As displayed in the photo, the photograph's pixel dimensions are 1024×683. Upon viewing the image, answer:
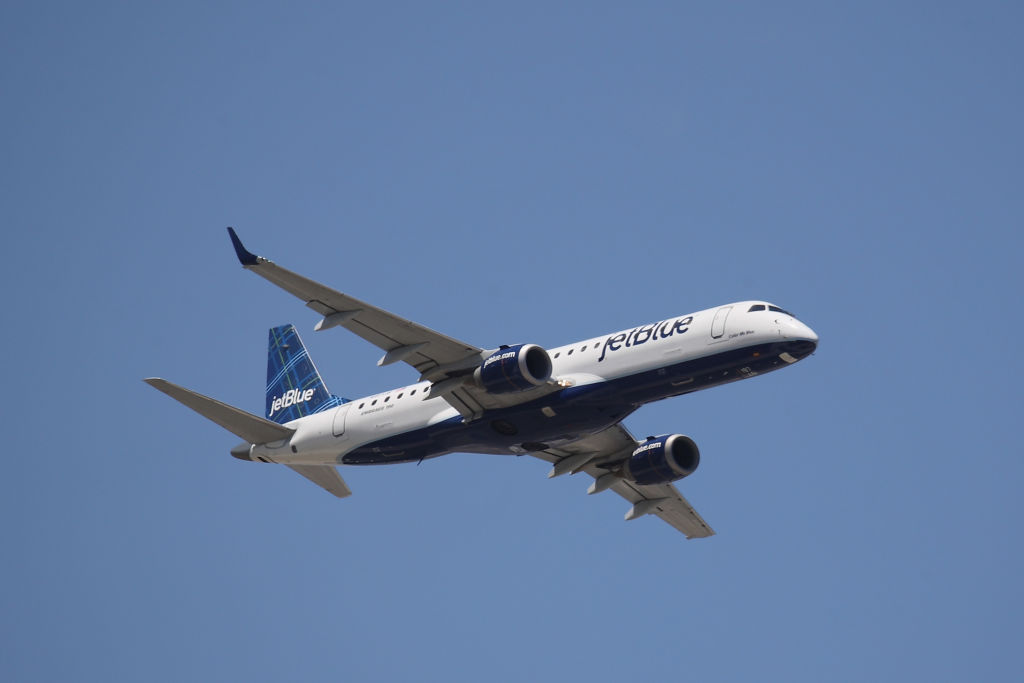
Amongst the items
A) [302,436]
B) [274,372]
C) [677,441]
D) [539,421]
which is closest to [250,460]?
[302,436]

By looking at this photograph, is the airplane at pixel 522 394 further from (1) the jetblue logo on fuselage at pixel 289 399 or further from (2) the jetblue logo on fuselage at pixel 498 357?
(1) the jetblue logo on fuselage at pixel 289 399

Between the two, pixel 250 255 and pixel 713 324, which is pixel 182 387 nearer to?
pixel 250 255

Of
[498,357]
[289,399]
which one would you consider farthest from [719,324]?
[289,399]

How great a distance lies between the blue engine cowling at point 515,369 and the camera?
44.5m

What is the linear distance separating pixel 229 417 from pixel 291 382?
6.88 meters

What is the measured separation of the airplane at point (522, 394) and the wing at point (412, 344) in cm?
5

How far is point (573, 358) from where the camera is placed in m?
46.8

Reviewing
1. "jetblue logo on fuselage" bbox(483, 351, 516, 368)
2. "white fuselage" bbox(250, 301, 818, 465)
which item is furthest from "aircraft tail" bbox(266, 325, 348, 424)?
"jetblue logo on fuselage" bbox(483, 351, 516, 368)

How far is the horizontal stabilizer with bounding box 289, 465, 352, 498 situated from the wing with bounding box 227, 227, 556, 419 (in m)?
9.33

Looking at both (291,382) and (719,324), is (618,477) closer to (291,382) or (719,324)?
Result: (719,324)

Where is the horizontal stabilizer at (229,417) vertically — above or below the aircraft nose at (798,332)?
below

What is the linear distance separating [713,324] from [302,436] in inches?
692

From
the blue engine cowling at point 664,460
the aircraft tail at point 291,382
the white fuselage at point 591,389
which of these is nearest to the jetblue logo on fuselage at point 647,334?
the white fuselage at point 591,389

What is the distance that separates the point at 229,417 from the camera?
5147 centimetres
